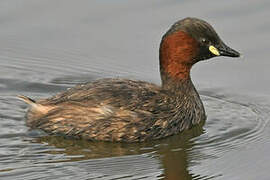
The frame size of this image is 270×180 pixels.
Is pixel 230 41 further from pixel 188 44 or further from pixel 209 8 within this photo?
pixel 188 44

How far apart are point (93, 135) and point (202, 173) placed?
1.47 meters

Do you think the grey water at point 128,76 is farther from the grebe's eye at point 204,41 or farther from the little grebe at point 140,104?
the grebe's eye at point 204,41

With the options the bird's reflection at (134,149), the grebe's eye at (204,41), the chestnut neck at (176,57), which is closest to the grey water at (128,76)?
the bird's reflection at (134,149)

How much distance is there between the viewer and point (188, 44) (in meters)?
9.75

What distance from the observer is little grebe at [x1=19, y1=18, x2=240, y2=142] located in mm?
9133

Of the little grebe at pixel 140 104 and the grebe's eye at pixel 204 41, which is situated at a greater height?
the grebe's eye at pixel 204 41

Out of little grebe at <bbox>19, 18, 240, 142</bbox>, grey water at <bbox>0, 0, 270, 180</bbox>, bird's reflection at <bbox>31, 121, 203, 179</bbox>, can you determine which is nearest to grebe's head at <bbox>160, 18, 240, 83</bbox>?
little grebe at <bbox>19, 18, 240, 142</bbox>

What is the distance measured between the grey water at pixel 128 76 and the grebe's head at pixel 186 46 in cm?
A: 72

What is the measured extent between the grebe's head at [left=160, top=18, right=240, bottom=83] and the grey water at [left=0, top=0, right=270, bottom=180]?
722mm

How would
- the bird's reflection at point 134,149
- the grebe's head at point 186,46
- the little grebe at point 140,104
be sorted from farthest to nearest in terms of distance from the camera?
the grebe's head at point 186,46
the little grebe at point 140,104
the bird's reflection at point 134,149

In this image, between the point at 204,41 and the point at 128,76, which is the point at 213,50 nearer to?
the point at 204,41

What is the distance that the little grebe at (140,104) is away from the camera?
9133 millimetres

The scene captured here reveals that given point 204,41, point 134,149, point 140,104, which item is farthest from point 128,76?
point 134,149

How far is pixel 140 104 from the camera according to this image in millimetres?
9266
